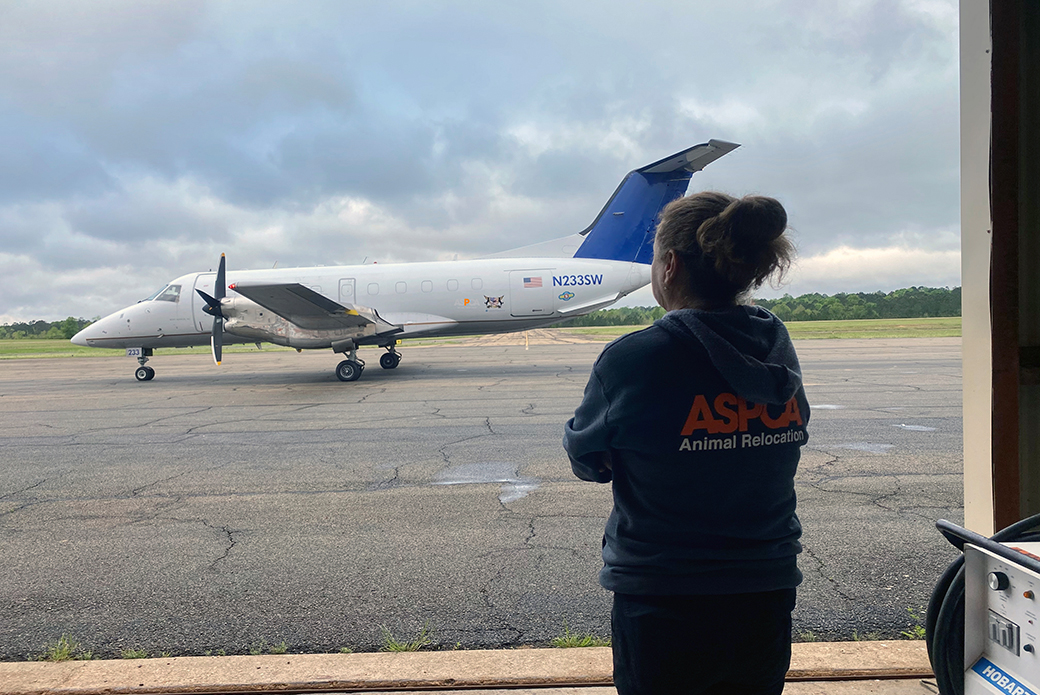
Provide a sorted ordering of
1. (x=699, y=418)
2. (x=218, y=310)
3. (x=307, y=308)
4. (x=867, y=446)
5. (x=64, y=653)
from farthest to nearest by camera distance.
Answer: (x=218, y=310), (x=307, y=308), (x=867, y=446), (x=64, y=653), (x=699, y=418)

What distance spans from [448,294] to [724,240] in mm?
16163

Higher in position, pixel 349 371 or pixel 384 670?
pixel 349 371

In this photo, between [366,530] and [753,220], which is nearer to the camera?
[753,220]

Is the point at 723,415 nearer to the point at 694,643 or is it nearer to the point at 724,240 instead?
the point at 724,240

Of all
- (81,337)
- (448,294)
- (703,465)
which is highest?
(448,294)

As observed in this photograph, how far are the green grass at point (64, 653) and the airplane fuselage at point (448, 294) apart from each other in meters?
13.9

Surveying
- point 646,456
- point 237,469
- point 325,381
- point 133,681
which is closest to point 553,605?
point 133,681

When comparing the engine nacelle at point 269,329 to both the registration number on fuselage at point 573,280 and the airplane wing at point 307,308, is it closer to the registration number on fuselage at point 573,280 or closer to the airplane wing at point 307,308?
the airplane wing at point 307,308

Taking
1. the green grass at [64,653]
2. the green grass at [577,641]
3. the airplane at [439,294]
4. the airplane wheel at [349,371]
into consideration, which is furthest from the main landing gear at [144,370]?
the green grass at [577,641]

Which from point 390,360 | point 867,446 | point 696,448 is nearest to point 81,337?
point 390,360

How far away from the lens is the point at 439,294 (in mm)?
17422

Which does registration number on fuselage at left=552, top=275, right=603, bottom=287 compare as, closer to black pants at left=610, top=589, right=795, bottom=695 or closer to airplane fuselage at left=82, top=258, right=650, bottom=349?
airplane fuselage at left=82, top=258, right=650, bottom=349

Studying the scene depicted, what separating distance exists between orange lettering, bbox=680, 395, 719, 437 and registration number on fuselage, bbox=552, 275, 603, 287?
15.9 meters

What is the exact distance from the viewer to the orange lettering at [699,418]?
145cm
